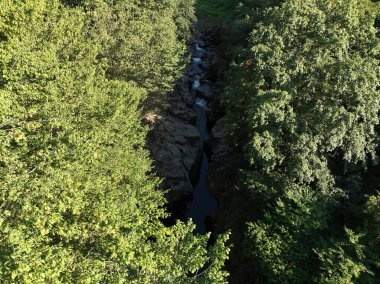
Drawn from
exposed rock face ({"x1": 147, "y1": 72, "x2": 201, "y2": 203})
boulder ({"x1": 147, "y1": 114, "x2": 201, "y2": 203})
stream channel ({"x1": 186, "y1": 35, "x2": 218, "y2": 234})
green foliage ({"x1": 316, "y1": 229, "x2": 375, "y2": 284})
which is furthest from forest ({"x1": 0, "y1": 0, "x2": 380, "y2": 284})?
exposed rock face ({"x1": 147, "y1": 72, "x2": 201, "y2": 203})

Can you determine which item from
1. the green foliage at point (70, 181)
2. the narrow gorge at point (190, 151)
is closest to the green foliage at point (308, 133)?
the green foliage at point (70, 181)

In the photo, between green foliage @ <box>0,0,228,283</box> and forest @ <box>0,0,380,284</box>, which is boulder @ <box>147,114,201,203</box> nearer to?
forest @ <box>0,0,380,284</box>

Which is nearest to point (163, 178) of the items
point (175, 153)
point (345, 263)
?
point (345, 263)

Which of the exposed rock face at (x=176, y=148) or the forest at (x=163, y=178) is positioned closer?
the forest at (x=163, y=178)

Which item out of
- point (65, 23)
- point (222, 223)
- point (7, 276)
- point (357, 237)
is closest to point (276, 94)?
point (357, 237)

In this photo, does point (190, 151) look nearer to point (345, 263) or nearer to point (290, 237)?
point (290, 237)

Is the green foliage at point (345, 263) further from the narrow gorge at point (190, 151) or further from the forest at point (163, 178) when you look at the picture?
the narrow gorge at point (190, 151)

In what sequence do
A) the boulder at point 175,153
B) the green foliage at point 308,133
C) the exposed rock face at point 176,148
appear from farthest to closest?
the exposed rock face at point 176,148
the boulder at point 175,153
the green foliage at point 308,133
